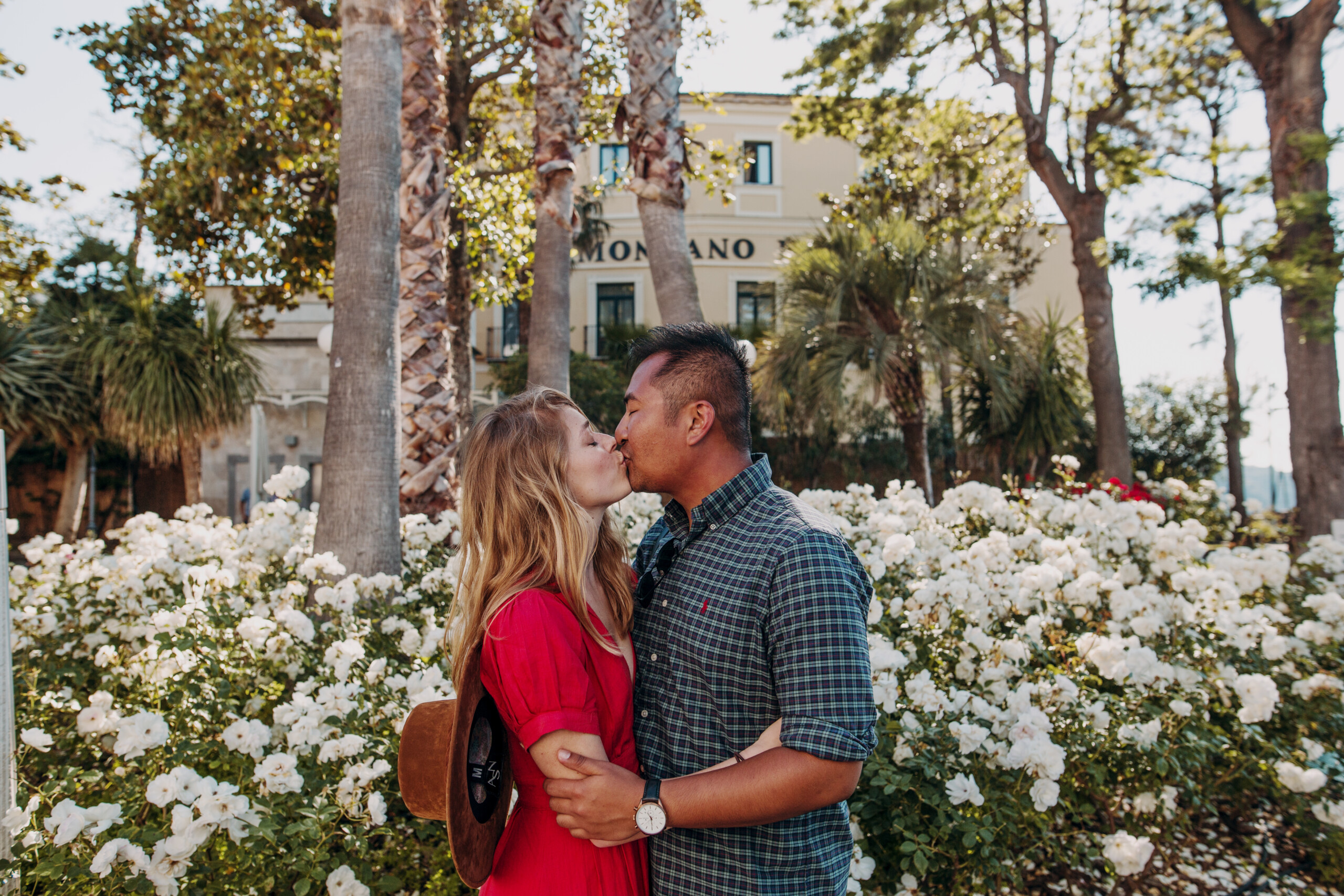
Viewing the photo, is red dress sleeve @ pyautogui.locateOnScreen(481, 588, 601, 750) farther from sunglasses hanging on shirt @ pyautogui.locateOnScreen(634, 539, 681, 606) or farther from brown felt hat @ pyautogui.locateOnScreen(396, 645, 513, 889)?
sunglasses hanging on shirt @ pyautogui.locateOnScreen(634, 539, 681, 606)

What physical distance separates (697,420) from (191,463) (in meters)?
14.9

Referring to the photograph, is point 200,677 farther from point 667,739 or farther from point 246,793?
point 667,739

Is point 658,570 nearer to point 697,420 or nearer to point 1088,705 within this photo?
point 697,420

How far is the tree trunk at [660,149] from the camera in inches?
216

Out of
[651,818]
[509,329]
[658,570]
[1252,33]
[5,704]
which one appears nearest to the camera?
[651,818]

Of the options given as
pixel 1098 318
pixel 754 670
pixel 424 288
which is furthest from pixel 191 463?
pixel 754 670

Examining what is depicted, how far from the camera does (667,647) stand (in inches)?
70.9

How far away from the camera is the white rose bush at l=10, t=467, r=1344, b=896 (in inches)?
92.4

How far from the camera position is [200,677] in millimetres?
2908

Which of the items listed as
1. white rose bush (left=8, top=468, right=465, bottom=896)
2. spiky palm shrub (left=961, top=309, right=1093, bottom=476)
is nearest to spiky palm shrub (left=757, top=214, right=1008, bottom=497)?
spiky palm shrub (left=961, top=309, right=1093, bottom=476)

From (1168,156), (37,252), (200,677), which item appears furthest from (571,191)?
(1168,156)

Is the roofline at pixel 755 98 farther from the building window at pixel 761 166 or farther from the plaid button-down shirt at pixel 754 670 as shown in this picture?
the plaid button-down shirt at pixel 754 670

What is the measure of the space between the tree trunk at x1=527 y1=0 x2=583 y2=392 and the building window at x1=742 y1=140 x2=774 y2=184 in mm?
19310

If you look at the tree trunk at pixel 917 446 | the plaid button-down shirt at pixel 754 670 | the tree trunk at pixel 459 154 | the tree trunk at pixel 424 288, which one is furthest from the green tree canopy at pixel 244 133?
the plaid button-down shirt at pixel 754 670
